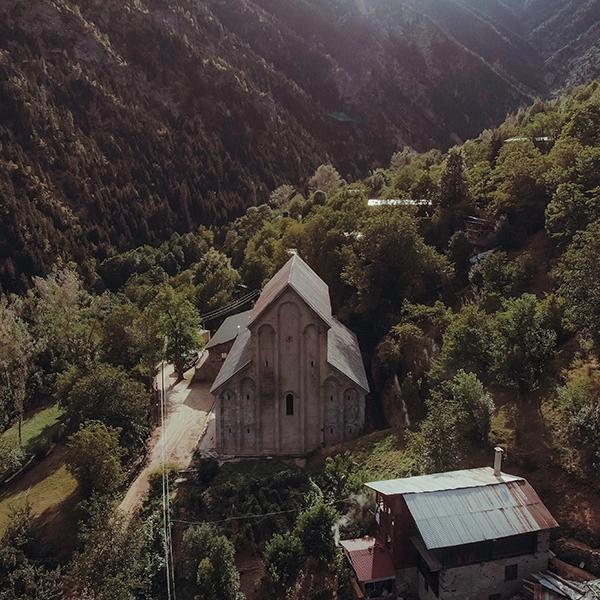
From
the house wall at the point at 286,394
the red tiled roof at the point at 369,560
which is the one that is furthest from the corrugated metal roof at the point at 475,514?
the house wall at the point at 286,394

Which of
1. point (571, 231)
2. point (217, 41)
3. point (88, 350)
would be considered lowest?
point (88, 350)

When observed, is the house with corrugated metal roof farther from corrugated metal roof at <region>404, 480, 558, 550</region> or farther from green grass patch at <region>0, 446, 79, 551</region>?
green grass patch at <region>0, 446, 79, 551</region>

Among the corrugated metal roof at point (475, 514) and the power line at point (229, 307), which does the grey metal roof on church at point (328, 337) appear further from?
the power line at point (229, 307)

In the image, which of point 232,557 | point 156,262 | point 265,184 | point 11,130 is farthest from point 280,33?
point 232,557

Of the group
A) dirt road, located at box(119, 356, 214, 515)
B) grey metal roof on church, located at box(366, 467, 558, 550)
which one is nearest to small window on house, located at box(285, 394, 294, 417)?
dirt road, located at box(119, 356, 214, 515)

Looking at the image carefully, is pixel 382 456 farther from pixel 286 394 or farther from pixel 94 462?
pixel 94 462

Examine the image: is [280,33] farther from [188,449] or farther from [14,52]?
[188,449]
